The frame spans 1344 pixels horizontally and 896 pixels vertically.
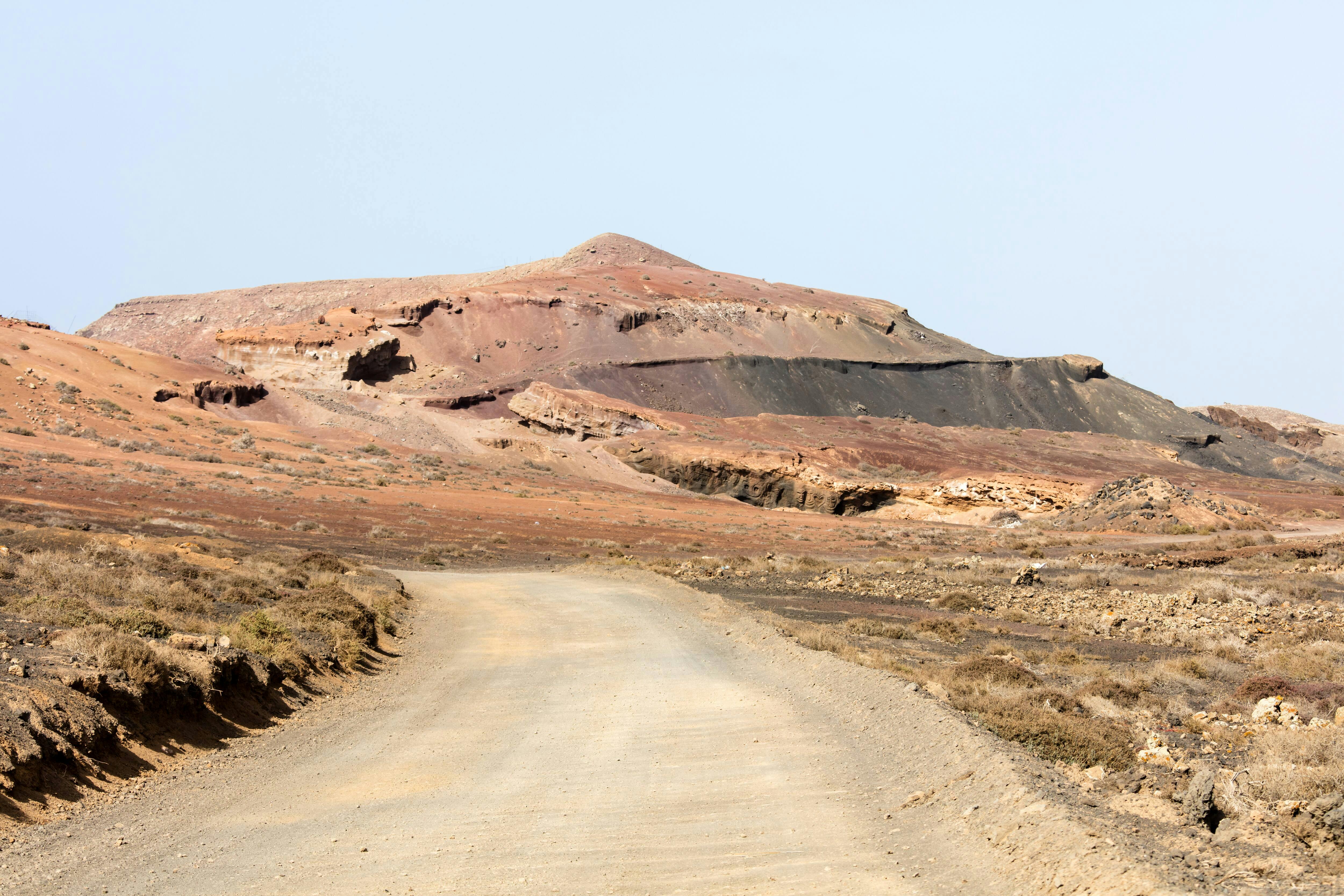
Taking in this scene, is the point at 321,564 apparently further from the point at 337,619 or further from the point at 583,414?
the point at 583,414

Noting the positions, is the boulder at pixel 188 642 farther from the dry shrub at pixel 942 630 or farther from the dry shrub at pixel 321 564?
the dry shrub at pixel 942 630

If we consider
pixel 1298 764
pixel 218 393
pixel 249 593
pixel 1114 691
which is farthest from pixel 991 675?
pixel 218 393

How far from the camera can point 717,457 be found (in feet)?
202

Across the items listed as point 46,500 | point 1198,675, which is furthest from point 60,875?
point 46,500

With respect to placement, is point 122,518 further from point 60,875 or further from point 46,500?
point 60,875

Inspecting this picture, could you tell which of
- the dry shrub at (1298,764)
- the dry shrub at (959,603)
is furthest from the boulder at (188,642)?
the dry shrub at (959,603)

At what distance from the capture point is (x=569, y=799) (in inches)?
311

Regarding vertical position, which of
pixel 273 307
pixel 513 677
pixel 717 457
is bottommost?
pixel 513 677

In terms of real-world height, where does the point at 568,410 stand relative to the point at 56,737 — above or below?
above

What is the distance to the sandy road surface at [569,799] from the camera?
6188 mm

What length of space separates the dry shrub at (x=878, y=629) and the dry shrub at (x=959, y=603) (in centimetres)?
424

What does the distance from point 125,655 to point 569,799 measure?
4790 mm

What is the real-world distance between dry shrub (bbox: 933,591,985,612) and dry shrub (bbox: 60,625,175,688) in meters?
17.3

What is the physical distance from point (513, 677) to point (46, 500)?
27.0 meters
